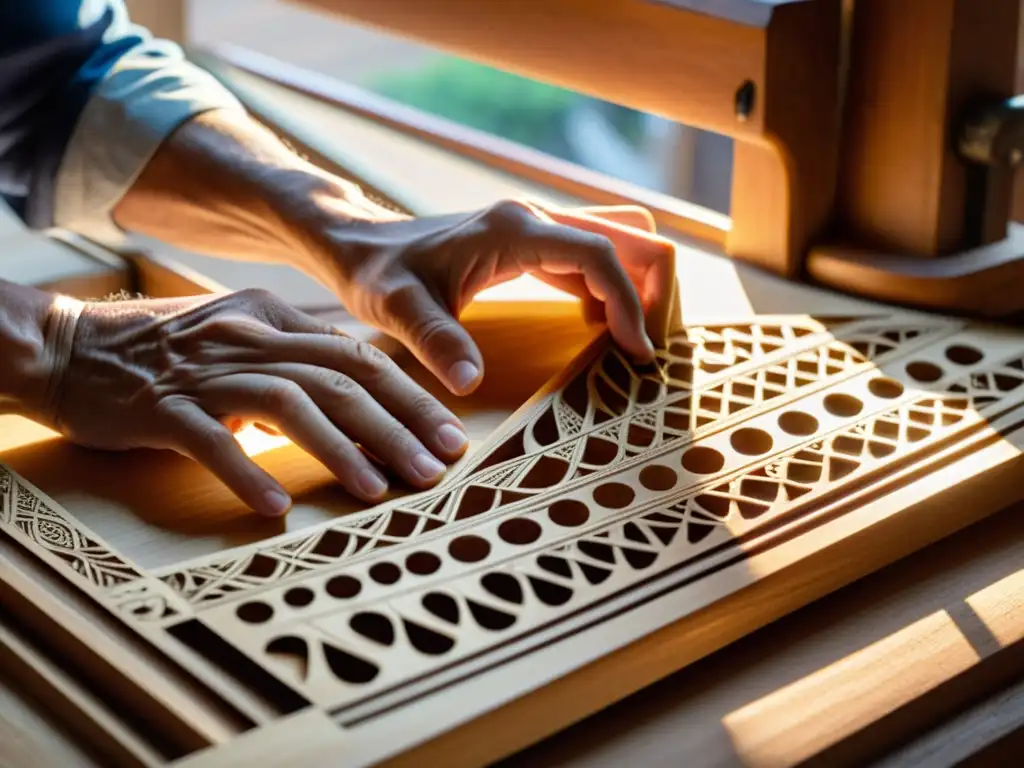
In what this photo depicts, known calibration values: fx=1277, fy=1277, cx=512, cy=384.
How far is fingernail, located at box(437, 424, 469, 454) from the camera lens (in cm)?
77

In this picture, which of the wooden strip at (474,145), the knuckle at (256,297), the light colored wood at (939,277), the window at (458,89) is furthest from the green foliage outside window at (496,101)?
the knuckle at (256,297)

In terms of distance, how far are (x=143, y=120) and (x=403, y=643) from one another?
0.65 m

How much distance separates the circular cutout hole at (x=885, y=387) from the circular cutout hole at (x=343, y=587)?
395 mm

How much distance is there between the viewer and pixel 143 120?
1.09 meters

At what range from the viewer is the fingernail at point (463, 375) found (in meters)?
0.83

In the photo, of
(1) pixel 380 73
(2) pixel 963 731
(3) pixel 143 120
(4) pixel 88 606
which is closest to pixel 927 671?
(2) pixel 963 731

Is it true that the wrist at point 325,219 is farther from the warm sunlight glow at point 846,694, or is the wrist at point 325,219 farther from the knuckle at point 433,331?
the warm sunlight glow at point 846,694

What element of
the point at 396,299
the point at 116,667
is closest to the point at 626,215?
the point at 396,299

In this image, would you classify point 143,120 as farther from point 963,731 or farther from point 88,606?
point 963,731

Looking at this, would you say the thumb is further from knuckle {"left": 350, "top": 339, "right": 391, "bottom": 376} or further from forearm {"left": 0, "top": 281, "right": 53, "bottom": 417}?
forearm {"left": 0, "top": 281, "right": 53, "bottom": 417}

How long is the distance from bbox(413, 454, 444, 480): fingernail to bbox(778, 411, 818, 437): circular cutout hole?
23 cm

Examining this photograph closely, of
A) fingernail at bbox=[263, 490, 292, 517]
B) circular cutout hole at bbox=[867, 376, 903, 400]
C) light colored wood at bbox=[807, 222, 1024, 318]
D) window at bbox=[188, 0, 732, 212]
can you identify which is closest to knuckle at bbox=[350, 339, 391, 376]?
fingernail at bbox=[263, 490, 292, 517]

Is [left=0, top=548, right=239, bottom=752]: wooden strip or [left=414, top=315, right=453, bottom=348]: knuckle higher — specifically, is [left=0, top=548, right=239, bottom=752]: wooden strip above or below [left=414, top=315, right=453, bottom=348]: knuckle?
below

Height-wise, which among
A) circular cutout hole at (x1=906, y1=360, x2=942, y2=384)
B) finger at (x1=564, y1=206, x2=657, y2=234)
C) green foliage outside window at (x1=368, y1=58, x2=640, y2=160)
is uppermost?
finger at (x1=564, y1=206, x2=657, y2=234)
